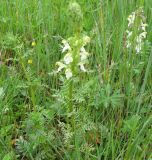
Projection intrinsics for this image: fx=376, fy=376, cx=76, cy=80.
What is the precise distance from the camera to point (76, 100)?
1848 mm

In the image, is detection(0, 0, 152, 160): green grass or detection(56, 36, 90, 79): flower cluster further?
detection(0, 0, 152, 160): green grass

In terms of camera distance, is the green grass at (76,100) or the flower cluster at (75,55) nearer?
the flower cluster at (75,55)

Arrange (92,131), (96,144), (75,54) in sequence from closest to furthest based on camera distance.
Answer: (75,54)
(96,144)
(92,131)

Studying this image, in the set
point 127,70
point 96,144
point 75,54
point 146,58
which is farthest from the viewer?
point 146,58

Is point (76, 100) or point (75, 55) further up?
point (75, 55)

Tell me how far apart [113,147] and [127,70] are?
2.02 feet

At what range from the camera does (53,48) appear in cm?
258

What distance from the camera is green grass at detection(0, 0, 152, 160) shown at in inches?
74.1

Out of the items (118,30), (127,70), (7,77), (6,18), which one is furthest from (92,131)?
(6,18)

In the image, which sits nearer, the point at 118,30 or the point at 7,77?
the point at 7,77

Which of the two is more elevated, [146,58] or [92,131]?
[146,58]

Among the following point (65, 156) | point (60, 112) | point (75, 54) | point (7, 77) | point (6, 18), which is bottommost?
point (65, 156)

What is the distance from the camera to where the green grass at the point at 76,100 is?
188 cm

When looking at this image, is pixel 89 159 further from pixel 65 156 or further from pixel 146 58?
pixel 146 58
